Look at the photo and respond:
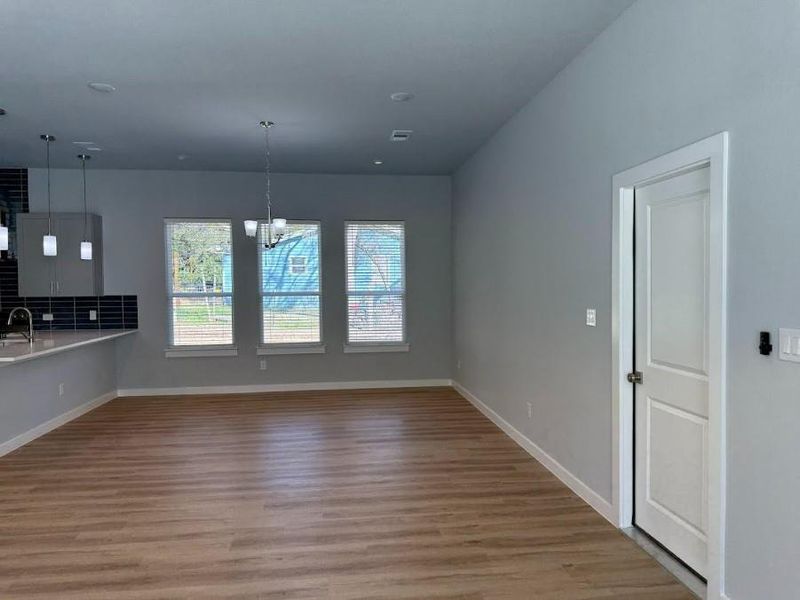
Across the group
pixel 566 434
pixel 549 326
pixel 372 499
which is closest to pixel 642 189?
pixel 549 326

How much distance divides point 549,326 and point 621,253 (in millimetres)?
1088

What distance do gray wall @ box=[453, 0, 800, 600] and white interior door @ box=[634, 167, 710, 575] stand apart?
9.7 inches

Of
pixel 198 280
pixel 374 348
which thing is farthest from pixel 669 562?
pixel 198 280

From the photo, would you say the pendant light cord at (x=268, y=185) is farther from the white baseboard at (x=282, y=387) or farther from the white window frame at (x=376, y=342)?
the white baseboard at (x=282, y=387)

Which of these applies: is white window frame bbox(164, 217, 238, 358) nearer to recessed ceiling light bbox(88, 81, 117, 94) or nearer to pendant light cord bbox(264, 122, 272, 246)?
pendant light cord bbox(264, 122, 272, 246)

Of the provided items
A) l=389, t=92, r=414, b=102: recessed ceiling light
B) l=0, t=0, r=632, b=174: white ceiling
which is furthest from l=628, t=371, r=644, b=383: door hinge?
l=389, t=92, r=414, b=102: recessed ceiling light

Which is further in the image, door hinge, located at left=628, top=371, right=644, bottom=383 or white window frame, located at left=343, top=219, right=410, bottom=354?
white window frame, located at left=343, top=219, right=410, bottom=354

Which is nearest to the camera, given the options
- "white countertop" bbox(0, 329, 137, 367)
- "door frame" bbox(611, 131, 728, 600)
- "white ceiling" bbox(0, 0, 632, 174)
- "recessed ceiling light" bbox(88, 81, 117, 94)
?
"door frame" bbox(611, 131, 728, 600)

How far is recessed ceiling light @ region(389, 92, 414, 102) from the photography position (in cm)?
402

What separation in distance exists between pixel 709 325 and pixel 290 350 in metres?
5.57

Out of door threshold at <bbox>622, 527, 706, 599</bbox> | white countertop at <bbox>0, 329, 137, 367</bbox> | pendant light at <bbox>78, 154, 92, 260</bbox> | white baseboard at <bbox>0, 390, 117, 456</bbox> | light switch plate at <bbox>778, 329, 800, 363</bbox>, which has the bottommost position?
door threshold at <bbox>622, 527, 706, 599</bbox>

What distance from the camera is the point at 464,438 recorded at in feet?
15.9

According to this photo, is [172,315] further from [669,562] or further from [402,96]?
[669,562]

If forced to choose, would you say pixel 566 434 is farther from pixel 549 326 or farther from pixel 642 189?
pixel 642 189
